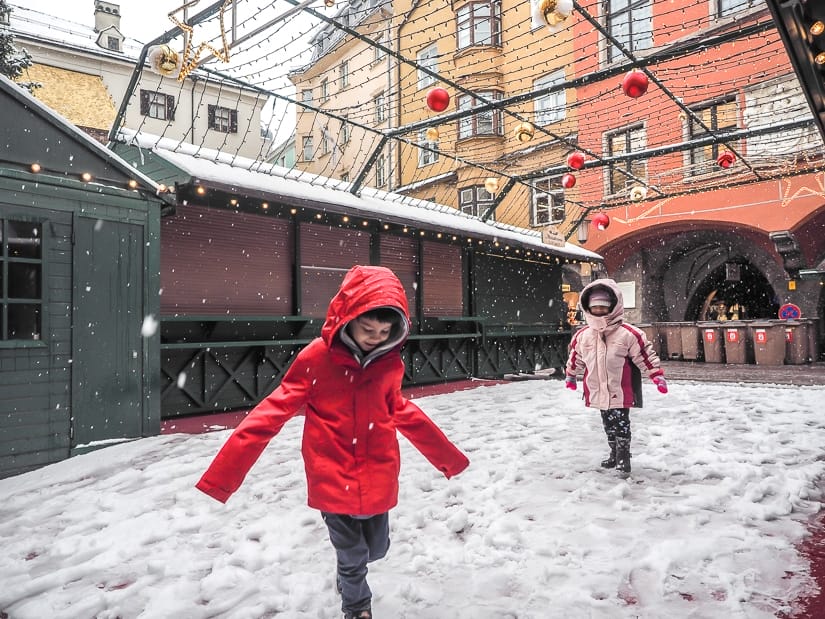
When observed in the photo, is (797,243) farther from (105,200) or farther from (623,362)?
(105,200)

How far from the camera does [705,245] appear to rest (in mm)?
18562

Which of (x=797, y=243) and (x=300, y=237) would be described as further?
(x=797, y=243)

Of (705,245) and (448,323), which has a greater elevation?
(705,245)

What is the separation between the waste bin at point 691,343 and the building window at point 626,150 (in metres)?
5.02

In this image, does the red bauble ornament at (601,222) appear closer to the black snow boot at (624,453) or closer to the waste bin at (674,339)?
the waste bin at (674,339)

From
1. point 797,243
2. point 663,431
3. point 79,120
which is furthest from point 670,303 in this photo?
point 79,120

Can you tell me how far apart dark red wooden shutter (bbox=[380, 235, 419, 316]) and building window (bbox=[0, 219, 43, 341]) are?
19.8 ft

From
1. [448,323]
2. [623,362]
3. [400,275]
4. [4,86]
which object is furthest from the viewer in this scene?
[448,323]

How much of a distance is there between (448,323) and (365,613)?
30.6 feet

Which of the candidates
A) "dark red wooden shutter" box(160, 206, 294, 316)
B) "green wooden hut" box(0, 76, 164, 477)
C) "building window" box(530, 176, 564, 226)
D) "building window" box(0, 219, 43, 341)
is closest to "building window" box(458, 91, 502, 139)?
"building window" box(530, 176, 564, 226)

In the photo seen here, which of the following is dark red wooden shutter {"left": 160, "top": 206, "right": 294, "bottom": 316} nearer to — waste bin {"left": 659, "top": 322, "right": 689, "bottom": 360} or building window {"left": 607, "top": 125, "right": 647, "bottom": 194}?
building window {"left": 607, "top": 125, "right": 647, "bottom": 194}

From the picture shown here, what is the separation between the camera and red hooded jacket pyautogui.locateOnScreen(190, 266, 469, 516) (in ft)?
7.18

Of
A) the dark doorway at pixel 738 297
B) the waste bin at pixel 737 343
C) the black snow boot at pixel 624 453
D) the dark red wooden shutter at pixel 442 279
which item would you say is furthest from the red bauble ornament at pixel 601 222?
the black snow boot at pixel 624 453

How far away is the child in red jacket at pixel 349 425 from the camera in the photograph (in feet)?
7.23
